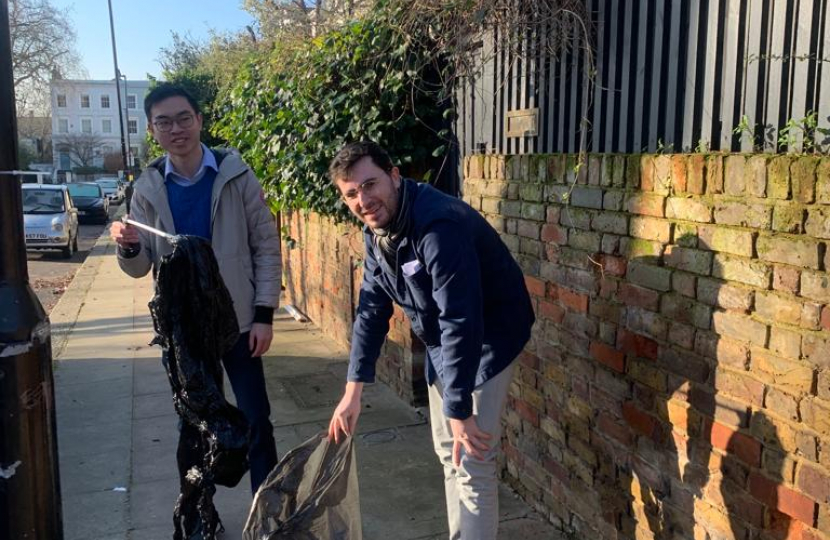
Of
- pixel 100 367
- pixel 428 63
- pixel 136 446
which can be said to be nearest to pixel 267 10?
pixel 428 63

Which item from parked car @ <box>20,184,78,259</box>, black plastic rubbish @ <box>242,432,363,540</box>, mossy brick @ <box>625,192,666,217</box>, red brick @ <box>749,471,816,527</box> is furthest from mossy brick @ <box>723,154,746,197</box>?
parked car @ <box>20,184,78,259</box>

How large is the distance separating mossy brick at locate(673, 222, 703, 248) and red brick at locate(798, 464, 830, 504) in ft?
2.64

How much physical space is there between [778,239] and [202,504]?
2610 mm

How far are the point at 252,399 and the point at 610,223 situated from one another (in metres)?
1.81

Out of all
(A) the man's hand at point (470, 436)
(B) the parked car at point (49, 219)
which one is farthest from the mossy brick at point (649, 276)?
(B) the parked car at point (49, 219)

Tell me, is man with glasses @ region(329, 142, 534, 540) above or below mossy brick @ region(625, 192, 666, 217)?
below

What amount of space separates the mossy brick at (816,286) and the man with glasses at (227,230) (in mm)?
2216

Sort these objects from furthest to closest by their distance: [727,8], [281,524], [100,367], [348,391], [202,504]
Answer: [100,367] → [202,504] → [348,391] → [281,524] → [727,8]

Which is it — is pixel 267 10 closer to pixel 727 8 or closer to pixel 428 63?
pixel 428 63

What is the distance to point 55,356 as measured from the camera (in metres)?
7.31

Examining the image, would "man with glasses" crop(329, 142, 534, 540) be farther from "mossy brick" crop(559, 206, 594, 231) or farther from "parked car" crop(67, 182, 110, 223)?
"parked car" crop(67, 182, 110, 223)

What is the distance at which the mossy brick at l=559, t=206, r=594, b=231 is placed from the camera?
124 inches

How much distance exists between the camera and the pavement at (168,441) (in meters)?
3.71

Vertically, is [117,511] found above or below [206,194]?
below
